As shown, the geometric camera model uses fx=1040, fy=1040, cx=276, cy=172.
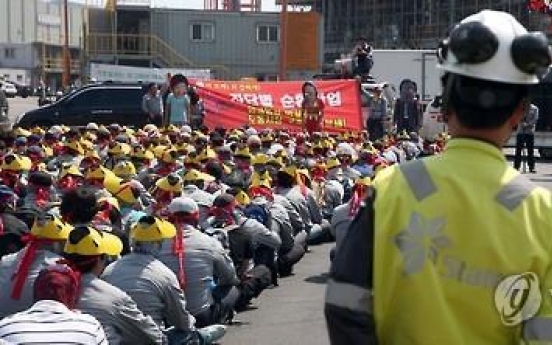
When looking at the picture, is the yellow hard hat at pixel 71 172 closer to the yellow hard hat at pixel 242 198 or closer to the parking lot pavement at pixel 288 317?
the yellow hard hat at pixel 242 198

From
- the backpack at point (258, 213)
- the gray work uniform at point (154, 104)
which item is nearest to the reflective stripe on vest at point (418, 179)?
the backpack at point (258, 213)

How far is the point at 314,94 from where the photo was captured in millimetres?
23750

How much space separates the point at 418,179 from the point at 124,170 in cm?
1037

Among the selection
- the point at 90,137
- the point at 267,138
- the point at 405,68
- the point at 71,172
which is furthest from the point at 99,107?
the point at 71,172

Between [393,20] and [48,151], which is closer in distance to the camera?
[48,151]

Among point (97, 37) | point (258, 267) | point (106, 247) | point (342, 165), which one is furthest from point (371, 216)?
point (97, 37)

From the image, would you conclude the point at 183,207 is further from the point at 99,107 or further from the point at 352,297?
the point at 99,107

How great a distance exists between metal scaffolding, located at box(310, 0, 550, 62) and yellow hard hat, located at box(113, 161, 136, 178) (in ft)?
124

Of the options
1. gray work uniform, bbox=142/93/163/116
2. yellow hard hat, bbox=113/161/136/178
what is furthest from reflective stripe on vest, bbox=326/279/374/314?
gray work uniform, bbox=142/93/163/116

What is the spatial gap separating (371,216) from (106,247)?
3847mm

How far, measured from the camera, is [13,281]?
6.49 metres

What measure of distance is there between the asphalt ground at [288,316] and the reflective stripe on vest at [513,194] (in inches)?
201

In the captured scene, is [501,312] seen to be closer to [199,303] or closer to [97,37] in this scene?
[199,303]

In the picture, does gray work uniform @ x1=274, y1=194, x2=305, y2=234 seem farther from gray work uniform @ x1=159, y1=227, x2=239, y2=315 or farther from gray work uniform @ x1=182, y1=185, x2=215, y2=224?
gray work uniform @ x1=159, y1=227, x2=239, y2=315
